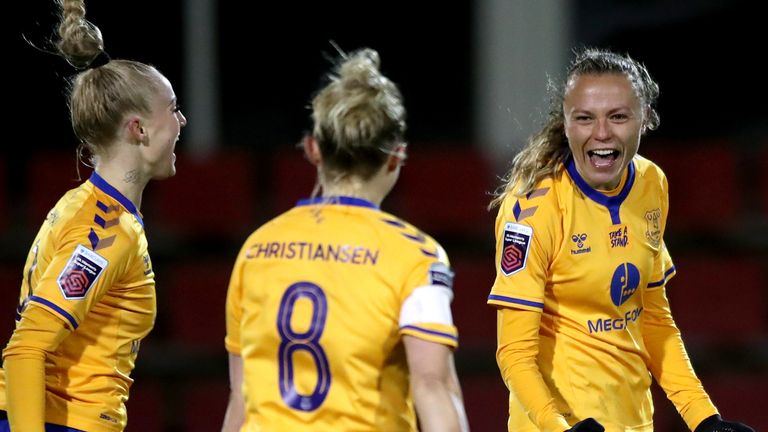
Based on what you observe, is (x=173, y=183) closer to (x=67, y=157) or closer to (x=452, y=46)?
(x=67, y=157)

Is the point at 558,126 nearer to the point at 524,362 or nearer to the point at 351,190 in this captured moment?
the point at 524,362

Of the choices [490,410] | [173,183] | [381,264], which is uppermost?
[173,183]

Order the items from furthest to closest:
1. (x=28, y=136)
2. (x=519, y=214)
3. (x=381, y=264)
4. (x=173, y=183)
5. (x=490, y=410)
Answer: (x=28, y=136), (x=173, y=183), (x=490, y=410), (x=519, y=214), (x=381, y=264)

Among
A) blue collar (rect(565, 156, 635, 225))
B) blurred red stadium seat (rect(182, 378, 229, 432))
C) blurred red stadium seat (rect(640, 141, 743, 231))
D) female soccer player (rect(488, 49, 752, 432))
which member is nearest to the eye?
female soccer player (rect(488, 49, 752, 432))

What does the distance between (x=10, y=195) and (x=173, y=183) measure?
2.77 feet

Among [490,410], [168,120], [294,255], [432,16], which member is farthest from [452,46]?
[294,255]

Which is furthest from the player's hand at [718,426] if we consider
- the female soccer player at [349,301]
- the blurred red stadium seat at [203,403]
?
the blurred red stadium seat at [203,403]

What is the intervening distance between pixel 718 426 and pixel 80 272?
1403mm

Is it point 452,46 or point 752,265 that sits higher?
point 452,46

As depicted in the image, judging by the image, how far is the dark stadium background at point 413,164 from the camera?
573 cm

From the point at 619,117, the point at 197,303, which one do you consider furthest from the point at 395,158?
the point at 197,303

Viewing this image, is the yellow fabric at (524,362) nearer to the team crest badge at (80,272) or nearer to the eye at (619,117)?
the eye at (619,117)

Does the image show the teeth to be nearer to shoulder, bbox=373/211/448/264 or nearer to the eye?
the eye

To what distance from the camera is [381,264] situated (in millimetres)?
2068
